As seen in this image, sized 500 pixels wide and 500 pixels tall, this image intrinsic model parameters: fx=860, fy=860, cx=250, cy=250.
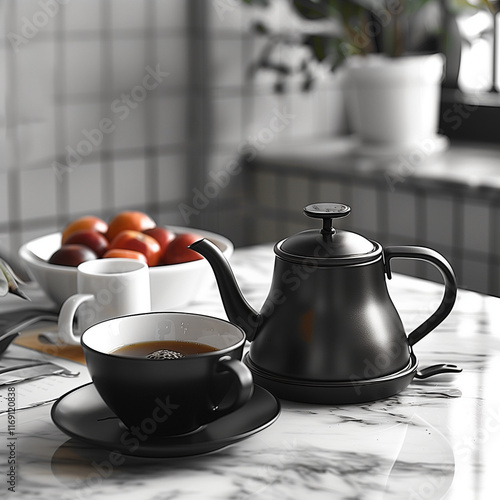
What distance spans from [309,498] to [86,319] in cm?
50

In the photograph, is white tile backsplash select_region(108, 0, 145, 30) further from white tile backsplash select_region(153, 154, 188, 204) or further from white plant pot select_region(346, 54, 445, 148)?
white plant pot select_region(346, 54, 445, 148)

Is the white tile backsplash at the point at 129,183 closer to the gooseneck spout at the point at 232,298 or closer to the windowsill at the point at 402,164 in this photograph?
the windowsill at the point at 402,164

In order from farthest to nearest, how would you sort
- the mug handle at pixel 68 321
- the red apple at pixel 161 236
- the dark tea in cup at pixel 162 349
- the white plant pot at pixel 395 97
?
1. the white plant pot at pixel 395 97
2. the red apple at pixel 161 236
3. the mug handle at pixel 68 321
4. the dark tea in cup at pixel 162 349

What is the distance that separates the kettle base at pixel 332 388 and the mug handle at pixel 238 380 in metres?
0.13

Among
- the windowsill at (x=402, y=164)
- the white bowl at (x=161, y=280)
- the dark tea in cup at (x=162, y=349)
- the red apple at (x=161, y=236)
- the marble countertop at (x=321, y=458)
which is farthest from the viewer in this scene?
the windowsill at (x=402, y=164)

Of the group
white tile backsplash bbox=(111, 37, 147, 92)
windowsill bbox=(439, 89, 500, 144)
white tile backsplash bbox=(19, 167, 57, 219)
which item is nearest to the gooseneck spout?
white tile backsplash bbox=(19, 167, 57, 219)

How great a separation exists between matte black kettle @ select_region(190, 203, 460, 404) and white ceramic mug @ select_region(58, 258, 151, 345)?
0.21 meters

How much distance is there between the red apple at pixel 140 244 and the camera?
1263mm

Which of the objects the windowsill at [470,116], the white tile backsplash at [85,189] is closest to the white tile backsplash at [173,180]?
the white tile backsplash at [85,189]

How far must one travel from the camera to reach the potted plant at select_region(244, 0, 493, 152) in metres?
2.43

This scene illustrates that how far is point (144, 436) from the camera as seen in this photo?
77 centimetres

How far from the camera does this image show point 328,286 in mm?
875

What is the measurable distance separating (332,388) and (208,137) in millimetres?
1874

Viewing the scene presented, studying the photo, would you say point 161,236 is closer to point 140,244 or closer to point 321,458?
point 140,244
